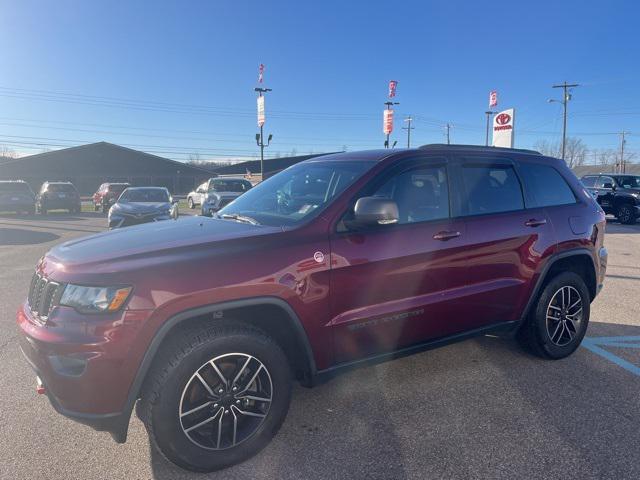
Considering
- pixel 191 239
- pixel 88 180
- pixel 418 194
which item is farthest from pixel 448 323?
pixel 88 180

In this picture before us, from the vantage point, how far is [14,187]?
21.0m

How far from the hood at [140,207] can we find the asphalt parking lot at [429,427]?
7886mm

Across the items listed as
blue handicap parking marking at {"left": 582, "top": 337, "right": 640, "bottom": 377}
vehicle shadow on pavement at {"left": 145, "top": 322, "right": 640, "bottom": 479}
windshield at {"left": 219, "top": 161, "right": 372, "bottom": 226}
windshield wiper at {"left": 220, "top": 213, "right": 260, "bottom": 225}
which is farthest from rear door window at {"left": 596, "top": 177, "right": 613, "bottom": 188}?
windshield wiper at {"left": 220, "top": 213, "right": 260, "bottom": 225}

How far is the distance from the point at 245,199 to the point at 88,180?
43462 millimetres

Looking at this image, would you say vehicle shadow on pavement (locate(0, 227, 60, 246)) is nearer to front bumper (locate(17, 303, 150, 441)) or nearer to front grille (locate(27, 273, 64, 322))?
front grille (locate(27, 273, 64, 322))

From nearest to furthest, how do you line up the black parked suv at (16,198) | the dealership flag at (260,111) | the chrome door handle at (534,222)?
the chrome door handle at (534,222) → the black parked suv at (16,198) → the dealership flag at (260,111)

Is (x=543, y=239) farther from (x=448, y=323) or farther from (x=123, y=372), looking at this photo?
(x=123, y=372)

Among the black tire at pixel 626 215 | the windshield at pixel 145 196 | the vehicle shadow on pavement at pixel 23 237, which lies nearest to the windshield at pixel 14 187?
the vehicle shadow on pavement at pixel 23 237

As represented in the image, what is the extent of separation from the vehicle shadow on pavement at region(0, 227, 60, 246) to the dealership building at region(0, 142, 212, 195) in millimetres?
28753

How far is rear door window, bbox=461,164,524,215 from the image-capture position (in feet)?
11.4

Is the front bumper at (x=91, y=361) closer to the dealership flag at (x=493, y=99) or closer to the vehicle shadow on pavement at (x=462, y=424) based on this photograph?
the vehicle shadow on pavement at (x=462, y=424)

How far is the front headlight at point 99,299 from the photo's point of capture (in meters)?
2.19

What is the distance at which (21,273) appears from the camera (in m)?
7.59

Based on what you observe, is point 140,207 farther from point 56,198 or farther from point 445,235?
point 56,198
